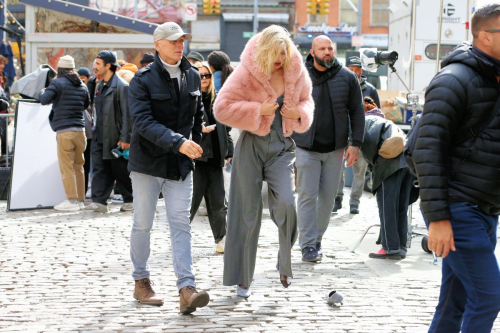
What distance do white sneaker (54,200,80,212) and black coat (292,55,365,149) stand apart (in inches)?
182

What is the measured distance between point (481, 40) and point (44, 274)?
4526 mm

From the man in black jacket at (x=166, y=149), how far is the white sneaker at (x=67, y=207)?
579cm

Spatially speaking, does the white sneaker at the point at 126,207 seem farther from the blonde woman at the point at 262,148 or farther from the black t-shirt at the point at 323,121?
the blonde woman at the point at 262,148

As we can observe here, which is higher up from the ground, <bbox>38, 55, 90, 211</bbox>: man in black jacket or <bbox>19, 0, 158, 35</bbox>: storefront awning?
<bbox>19, 0, 158, 35</bbox>: storefront awning

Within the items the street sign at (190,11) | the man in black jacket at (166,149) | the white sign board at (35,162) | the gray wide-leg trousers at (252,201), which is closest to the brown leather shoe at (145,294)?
the man in black jacket at (166,149)

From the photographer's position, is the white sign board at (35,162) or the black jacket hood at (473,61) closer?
the black jacket hood at (473,61)

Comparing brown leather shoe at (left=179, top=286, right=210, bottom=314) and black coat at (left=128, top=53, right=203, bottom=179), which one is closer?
brown leather shoe at (left=179, top=286, right=210, bottom=314)

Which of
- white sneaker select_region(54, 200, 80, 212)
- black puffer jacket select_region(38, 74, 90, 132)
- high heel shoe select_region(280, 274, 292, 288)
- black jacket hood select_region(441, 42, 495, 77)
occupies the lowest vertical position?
white sneaker select_region(54, 200, 80, 212)

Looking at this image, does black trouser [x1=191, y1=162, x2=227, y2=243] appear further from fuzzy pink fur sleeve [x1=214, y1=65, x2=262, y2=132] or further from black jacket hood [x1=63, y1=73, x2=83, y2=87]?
black jacket hood [x1=63, y1=73, x2=83, y2=87]

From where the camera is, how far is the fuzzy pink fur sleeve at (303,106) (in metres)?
6.16

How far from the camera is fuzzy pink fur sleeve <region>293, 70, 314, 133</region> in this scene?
20.2ft

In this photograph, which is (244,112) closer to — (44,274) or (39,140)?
(44,274)

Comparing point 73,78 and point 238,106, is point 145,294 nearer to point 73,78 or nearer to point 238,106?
point 238,106

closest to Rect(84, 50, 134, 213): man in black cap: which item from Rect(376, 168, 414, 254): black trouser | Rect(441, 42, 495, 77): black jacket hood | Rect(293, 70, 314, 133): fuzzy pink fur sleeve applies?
Rect(376, 168, 414, 254): black trouser
